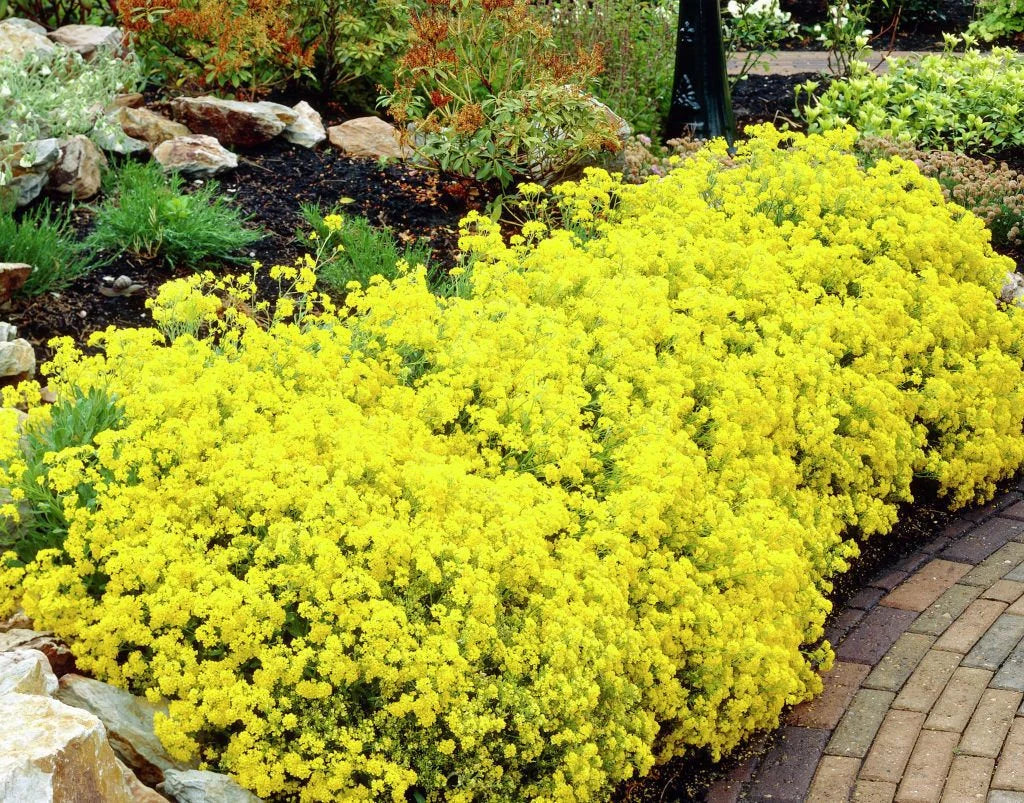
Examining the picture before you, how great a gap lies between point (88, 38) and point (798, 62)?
6.83m

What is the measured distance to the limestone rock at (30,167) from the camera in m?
5.39

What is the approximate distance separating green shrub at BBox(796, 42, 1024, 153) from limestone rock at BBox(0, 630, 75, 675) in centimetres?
628

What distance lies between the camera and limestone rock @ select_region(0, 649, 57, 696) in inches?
105

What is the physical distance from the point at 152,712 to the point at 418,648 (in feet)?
2.34

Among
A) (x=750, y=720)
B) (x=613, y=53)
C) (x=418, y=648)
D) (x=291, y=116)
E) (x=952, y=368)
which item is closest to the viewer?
(x=418, y=648)

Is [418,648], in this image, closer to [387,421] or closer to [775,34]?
[387,421]

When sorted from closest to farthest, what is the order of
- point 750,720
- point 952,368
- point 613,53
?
point 750,720 < point 952,368 < point 613,53

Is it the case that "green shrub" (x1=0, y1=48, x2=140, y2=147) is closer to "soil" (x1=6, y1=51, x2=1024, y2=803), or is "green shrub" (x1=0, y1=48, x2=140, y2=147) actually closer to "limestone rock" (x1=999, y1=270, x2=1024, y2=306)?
"soil" (x1=6, y1=51, x2=1024, y2=803)

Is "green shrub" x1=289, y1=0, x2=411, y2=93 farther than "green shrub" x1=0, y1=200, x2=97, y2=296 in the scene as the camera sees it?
Yes

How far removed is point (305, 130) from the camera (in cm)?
684

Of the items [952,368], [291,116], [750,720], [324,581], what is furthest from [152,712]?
[291,116]

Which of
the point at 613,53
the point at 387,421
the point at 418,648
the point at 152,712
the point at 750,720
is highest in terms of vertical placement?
the point at 613,53

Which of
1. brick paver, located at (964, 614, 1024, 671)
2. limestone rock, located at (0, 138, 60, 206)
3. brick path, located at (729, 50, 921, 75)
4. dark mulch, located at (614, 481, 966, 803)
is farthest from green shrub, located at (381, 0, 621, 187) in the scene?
brick path, located at (729, 50, 921, 75)

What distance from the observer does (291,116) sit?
6848 millimetres
